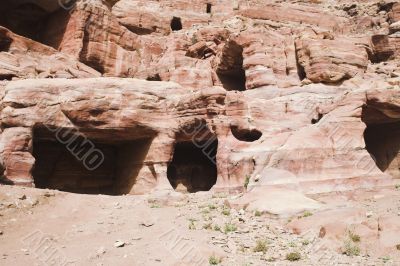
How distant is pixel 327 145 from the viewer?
57.8ft

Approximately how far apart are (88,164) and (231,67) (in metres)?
11.6

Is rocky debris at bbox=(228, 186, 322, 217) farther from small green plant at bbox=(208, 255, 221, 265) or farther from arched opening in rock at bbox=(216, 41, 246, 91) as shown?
arched opening in rock at bbox=(216, 41, 246, 91)

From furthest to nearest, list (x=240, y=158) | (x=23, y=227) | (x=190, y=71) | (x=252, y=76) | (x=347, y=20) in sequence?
(x=347, y=20)
(x=190, y=71)
(x=252, y=76)
(x=240, y=158)
(x=23, y=227)

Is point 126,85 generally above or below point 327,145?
above

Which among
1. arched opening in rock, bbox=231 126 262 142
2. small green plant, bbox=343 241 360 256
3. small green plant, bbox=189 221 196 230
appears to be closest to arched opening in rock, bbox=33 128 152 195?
arched opening in rock, bbox=231 126 262 142

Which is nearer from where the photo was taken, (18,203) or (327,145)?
(18,203)

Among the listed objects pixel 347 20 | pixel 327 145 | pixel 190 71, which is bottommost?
pixel 327 145

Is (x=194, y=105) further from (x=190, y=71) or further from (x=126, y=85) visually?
(x=190, y=71)

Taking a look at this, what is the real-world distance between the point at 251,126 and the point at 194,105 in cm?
297

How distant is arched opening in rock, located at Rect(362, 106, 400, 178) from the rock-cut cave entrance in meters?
8.12

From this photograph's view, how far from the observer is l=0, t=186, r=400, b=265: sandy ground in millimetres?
9750

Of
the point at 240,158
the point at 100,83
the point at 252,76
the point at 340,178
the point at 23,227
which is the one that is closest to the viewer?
the point at 23,227

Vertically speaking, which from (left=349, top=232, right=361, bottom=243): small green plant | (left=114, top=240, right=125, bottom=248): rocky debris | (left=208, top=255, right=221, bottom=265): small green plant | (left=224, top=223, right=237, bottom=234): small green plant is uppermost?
(left=349, top=232, right=361, bottom=243): small green plant

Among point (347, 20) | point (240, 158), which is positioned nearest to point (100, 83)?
point (240, 158)
